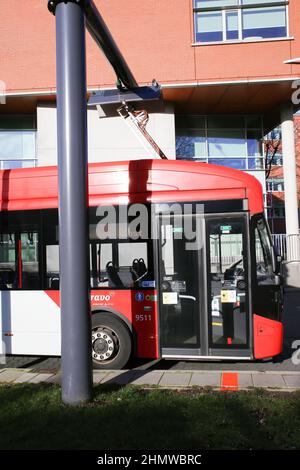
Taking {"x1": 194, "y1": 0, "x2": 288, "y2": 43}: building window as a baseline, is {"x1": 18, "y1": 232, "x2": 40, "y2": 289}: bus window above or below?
below

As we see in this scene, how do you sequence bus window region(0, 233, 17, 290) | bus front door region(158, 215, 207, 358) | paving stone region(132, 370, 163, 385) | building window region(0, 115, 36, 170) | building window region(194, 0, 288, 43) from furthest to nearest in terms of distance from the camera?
building window region(0, 115, 36, 170) → building window region(194, 0, 288, 43) → bus window region(0, 233, 17, 290) → bus front door region(158, 215, 207, 358) → paving stone region(132, 370, 163, 385)

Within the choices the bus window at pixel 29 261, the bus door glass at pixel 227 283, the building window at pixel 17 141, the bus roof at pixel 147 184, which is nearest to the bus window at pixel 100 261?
the bus roof at pixel 147 184

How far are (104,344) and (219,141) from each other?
45.5 feet

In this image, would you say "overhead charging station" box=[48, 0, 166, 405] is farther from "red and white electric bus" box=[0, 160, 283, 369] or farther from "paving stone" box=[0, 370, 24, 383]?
"red and white electric bus" box=[0, 160, 283, 369]

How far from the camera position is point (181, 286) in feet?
21.7

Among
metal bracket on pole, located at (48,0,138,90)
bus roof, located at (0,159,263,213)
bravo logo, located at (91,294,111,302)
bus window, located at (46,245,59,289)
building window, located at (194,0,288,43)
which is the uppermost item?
building window, located at (194,0,288,43)

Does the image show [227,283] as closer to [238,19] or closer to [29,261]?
[29,261]

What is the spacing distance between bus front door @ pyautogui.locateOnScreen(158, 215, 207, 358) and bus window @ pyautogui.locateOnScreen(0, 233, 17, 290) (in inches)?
93.8

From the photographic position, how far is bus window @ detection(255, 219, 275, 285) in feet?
21.2

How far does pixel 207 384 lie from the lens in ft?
18.1

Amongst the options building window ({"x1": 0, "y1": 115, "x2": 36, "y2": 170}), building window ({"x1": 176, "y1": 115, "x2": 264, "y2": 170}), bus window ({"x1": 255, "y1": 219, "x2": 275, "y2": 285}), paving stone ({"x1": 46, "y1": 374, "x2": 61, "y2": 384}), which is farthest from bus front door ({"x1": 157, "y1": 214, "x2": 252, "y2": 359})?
building window ({"x1": 0, "y1": 115, "x2": 36, "y2": 170})

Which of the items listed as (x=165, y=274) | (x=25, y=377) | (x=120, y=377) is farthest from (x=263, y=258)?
(x=25, y=377)

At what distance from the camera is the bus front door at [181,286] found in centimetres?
654
